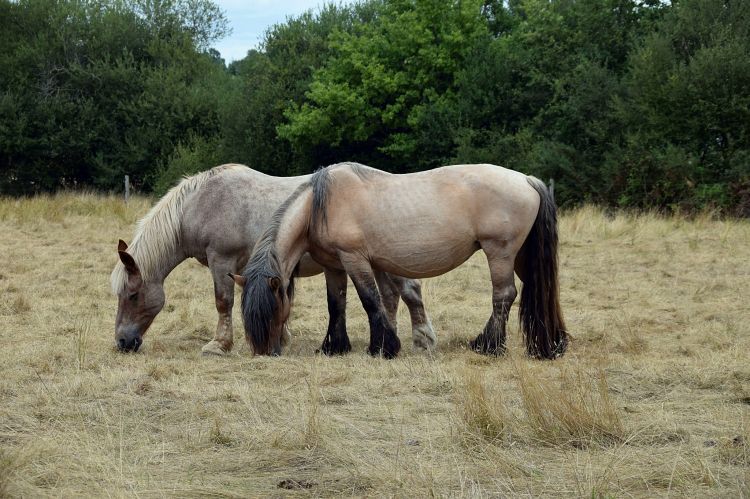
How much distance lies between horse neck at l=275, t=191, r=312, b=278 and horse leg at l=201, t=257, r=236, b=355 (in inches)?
32.3

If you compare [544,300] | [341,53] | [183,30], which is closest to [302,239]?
[544,300]

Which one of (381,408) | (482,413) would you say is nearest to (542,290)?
(381,408)

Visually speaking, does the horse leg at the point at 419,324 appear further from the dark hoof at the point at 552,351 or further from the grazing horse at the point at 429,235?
the dark hoof at the point at 552,351

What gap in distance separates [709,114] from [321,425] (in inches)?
835

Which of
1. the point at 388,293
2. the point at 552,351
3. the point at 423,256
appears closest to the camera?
the point at 552,351

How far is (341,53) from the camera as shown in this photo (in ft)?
114

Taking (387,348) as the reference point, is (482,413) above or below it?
above

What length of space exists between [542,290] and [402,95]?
83.5 ft

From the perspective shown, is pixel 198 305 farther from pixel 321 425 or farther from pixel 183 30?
pixel 183 30

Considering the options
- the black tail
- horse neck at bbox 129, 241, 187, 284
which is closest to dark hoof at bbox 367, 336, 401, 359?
the black tail

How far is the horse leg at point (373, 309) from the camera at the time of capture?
7.97 m

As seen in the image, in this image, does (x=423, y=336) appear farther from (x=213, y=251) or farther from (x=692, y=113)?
(x=692, y=113)

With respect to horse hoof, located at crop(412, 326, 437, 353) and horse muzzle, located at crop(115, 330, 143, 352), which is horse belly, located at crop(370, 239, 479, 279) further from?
horse muzzle, located at crop(115, 330, 143, 352)

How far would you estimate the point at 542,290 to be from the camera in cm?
798
